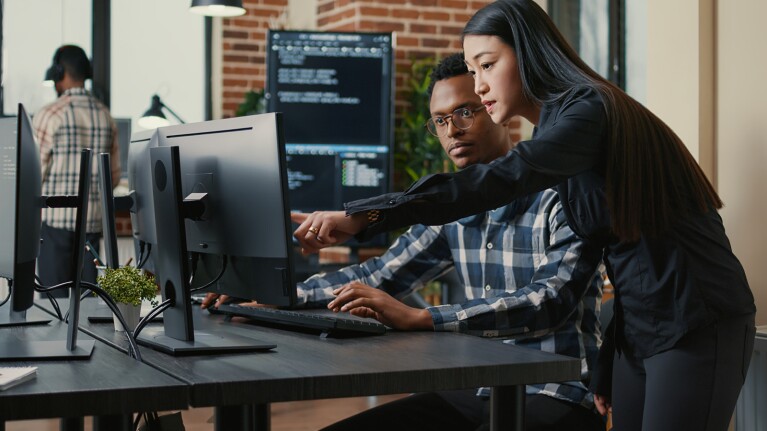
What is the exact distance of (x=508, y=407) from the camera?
161 cm

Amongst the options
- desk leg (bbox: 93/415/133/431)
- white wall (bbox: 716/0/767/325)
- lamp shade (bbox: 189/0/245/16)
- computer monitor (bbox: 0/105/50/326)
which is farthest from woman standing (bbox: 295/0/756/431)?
lamp shade (bbox: 189/0/245/16)

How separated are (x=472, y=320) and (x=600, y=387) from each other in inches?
11.7

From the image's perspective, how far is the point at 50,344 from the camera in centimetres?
174

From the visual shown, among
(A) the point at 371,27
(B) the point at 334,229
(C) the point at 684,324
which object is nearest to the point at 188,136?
(B) the point at 334,229

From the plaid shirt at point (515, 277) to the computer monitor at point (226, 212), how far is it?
1.27 ft

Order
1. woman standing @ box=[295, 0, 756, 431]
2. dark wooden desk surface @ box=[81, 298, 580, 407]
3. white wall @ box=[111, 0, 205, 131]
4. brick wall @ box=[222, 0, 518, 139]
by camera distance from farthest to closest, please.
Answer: white wall @ box=[111, 0, 205, 131] → brick wall @ box=[222, 0, 518, 139] → woman standing @ box=[295, 0, 756, 431] → dark wooden desk surface @ box=[81, 298, 580, 407]

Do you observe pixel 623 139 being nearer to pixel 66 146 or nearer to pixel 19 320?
pixel 19 320

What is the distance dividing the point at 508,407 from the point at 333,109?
3.83m

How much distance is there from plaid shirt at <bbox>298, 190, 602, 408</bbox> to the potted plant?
0.41m

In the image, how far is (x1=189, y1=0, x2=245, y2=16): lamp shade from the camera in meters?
4.98

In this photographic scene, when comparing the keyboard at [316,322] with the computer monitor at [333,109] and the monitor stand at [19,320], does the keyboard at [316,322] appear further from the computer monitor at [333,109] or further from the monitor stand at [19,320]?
the computer monitor at [333,109]

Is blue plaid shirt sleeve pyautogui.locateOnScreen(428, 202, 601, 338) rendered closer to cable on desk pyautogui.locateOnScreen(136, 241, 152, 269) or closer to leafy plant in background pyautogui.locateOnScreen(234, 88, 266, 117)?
cable on desk pyautogui.locateOnScreen(136, 241, 152, 269)

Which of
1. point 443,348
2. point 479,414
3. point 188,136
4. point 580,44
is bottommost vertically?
point 479,414

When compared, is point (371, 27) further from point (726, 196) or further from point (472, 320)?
point (472, 320)
